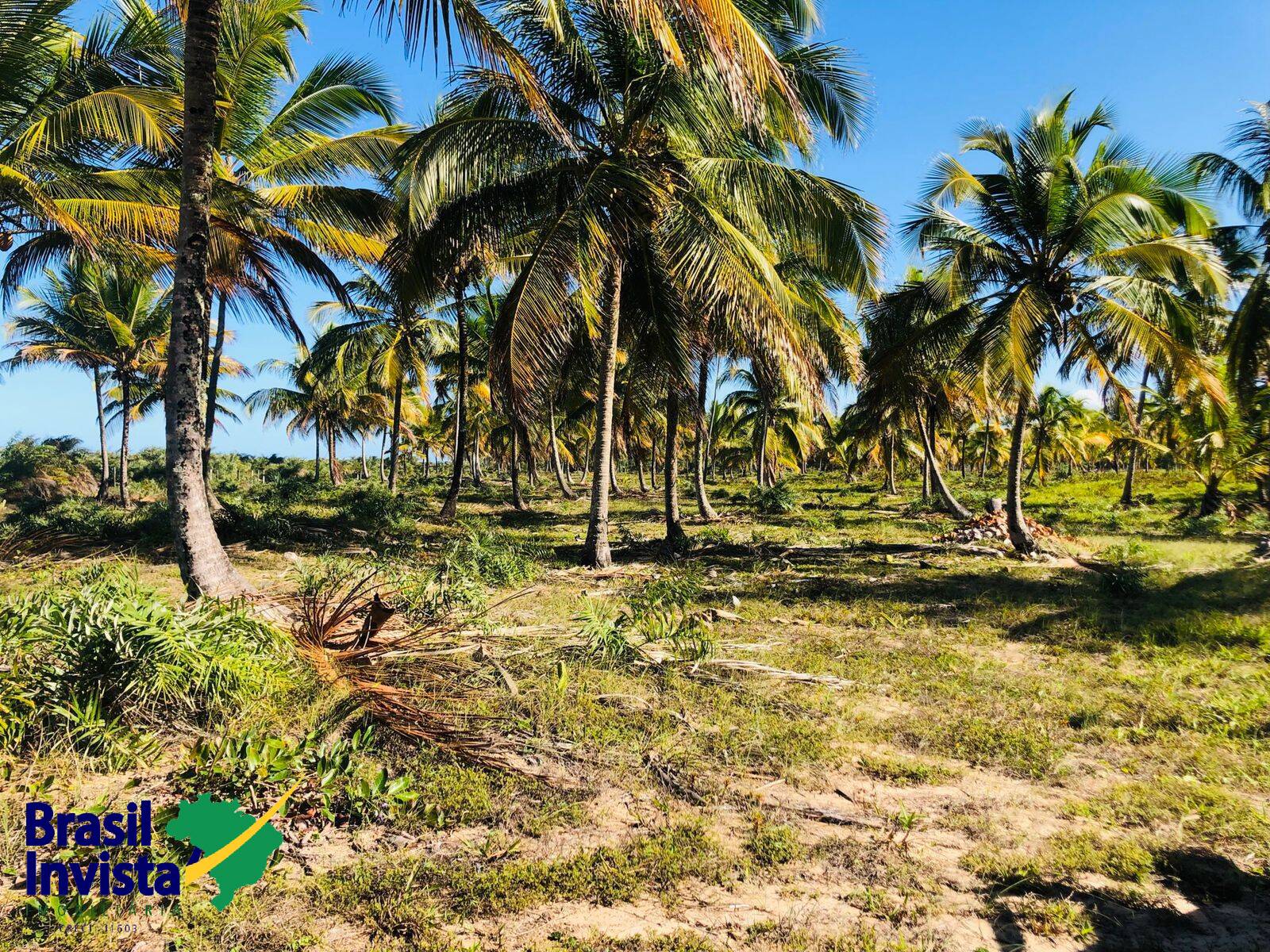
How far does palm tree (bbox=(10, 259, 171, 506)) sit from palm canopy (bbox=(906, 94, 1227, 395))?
22.2 m

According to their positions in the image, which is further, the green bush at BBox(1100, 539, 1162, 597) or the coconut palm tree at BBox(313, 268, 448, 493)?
the coconut palm tree at BBox(313, 268, 448, 493)

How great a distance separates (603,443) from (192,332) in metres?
6.33

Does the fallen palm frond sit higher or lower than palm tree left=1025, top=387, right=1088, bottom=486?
lower

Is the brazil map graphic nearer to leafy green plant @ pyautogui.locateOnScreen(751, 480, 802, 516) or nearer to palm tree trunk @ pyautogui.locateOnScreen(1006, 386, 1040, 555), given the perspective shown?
palm tree trunk @ pyautogui.locateOnScreen(1006, 386, 1040, 555)

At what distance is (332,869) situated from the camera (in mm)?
2961

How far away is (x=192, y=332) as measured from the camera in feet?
19.6

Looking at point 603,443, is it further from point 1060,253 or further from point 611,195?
point 1060,253

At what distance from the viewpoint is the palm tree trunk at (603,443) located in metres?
10.8

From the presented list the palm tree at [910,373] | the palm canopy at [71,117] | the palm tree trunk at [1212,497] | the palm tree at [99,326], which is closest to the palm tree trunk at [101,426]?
the palm tree at [99,326]

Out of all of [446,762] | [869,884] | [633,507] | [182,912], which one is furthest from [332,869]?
[633,507]

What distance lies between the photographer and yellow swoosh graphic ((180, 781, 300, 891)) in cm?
276

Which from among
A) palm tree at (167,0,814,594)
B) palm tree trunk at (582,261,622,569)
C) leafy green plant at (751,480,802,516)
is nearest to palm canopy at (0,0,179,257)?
palm tree at (167,0,814,594)

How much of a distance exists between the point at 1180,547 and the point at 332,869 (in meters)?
16.8

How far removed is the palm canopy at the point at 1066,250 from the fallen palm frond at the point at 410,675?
9921mm
